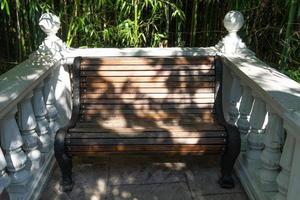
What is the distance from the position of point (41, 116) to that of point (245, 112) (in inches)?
51.8

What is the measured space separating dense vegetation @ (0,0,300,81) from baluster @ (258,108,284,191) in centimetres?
107

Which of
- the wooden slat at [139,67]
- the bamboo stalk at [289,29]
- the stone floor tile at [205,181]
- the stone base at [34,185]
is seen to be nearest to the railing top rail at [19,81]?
the wooden slat at [139,67]

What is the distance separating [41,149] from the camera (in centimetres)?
244

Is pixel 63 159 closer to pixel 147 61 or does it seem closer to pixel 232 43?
pixel 147 61

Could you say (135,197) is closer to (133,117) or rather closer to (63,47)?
(133,117)

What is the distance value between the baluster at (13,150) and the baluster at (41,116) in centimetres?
39

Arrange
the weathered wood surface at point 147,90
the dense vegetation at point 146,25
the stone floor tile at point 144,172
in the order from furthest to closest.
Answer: the dense vegetation at point 146,25 < the weathered wood surface at point 147,90 < the stone floor tile at point 144,172

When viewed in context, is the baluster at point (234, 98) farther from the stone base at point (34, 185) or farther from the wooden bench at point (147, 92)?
the stone base at point (34, 185)

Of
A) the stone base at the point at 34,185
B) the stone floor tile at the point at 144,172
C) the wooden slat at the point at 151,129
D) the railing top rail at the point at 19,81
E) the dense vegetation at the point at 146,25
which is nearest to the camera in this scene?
the railing top rail at the point at 19,81

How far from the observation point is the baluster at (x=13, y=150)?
6.12 ft

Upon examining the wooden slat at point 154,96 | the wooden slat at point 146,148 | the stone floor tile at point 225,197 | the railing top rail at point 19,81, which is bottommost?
the stone floor tile at point 225,197

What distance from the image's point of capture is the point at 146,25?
3.37 m

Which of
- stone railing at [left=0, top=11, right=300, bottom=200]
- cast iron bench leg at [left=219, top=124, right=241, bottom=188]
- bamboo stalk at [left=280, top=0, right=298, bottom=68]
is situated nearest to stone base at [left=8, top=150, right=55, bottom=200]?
stone railing at [left=0, top=11, right=300, bottom=200]

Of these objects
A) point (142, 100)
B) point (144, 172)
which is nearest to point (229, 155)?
point (144, 172)
